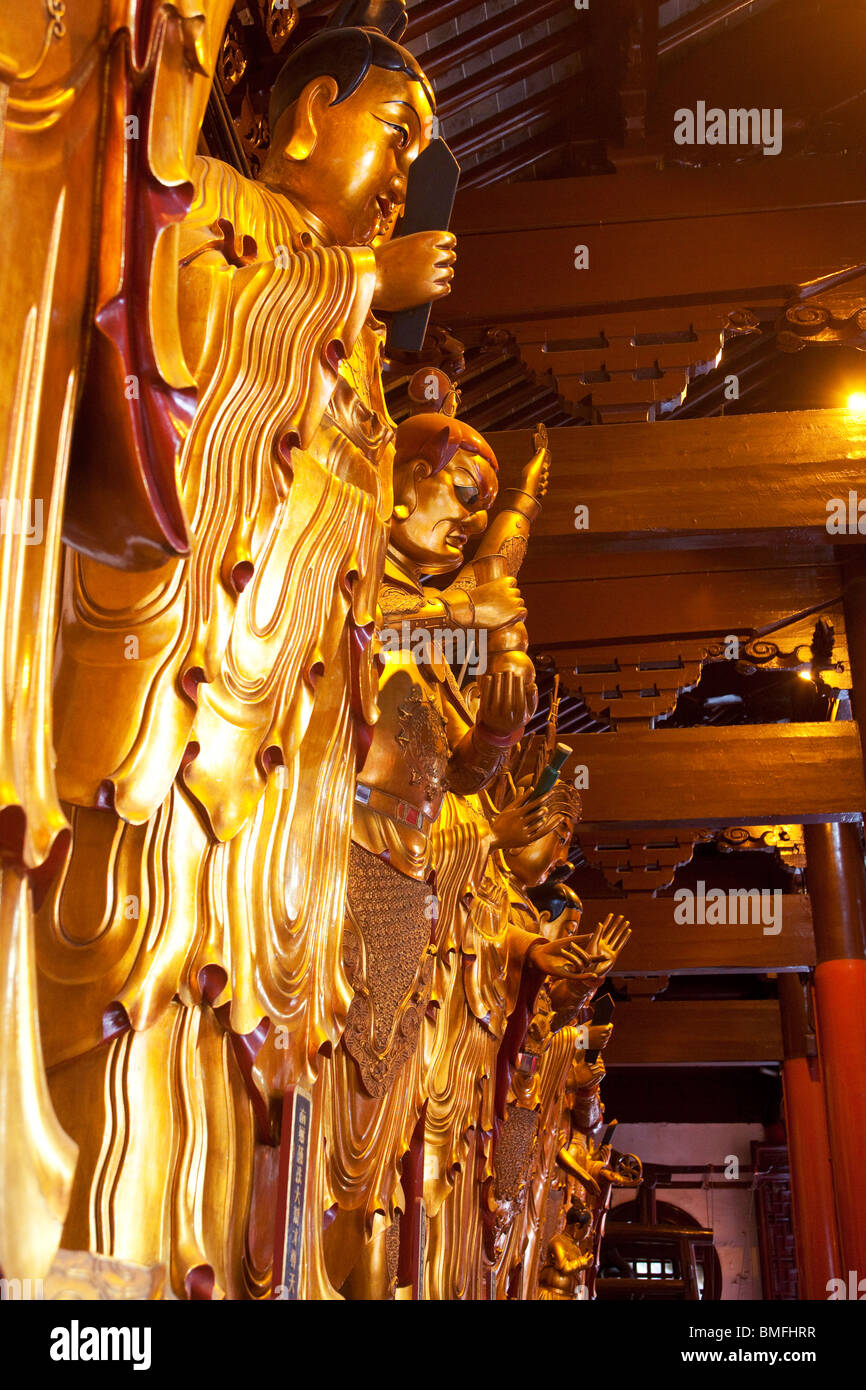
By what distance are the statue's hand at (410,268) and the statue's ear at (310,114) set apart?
0.86 feet

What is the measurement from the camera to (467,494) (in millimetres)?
2791

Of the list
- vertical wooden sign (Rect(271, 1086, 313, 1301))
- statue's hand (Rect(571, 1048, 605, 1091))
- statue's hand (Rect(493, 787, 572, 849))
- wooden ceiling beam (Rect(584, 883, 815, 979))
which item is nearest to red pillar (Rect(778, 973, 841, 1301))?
wooden ceiling beam (Rect(584, 883, 815, 979))

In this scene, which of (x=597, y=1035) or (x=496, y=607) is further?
(x=597, y=1035)

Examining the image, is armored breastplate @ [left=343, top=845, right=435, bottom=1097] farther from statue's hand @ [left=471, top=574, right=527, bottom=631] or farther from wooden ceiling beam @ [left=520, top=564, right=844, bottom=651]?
wooden ceiling beam @ [left=520, top=564, right=844, bottom=651]

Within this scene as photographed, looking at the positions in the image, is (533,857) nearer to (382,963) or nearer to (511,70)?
(382,963)

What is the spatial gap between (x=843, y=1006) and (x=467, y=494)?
442cm

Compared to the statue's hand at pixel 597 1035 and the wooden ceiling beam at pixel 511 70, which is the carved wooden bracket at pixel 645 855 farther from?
the wooden ceiling beam at pixel 511 70

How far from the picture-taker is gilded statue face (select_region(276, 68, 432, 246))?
2139 mm

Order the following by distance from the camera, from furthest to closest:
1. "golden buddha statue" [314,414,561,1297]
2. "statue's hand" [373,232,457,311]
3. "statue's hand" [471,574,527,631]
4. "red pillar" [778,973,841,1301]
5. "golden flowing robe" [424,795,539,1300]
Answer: "red pillar" [778,973,841,1301] < "golden flowing robe" [424,795,539,1300] < "statue's hand" [471,574,527,631] < "golden buddha statue" [314,414,561,1297] < "statue's hand" [373,232,457,311]

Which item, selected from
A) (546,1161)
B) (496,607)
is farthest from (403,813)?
(546,1161)

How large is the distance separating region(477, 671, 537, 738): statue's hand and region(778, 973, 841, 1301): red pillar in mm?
6036

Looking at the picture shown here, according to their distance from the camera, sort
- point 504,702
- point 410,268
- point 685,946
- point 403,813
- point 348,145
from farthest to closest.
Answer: point 685,946 → point 504,702 → point 403,813 → point 348,145 → point 410,268

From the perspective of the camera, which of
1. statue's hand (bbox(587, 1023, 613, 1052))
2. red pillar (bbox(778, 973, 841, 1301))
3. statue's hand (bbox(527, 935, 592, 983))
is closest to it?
statue's hand (bbox(527, 935, 592, 983))

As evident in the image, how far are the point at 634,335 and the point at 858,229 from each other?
834mm
